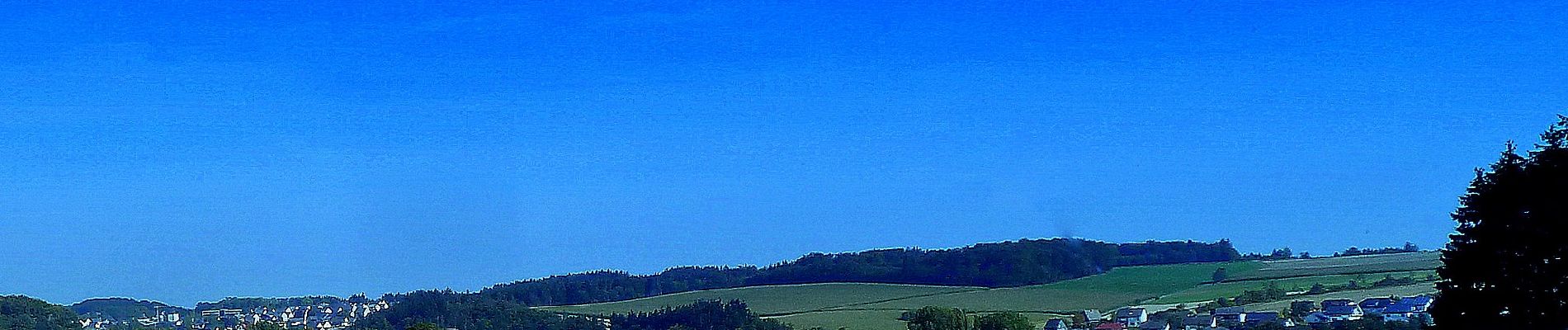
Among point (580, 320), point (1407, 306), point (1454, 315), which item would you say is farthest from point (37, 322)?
point (1454, 315)

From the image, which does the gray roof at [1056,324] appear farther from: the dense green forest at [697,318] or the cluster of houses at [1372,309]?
the dense green forest at [697,318]

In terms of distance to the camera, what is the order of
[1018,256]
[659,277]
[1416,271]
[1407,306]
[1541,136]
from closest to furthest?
[1541,136] → [1407,306] → [1416,271] → [1018,256] → [659,277]

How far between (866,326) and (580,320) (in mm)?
23698

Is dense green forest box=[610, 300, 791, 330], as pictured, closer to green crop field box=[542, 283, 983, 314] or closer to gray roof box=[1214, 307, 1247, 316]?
green crop field box=[542, 283, 983, 314]

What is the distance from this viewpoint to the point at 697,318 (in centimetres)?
7719

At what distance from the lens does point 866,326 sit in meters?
62.7

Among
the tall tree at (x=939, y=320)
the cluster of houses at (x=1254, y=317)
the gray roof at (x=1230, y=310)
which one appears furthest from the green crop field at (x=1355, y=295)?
the tall tree at (x=939, y=320)

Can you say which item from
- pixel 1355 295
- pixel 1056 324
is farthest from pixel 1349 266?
pixel 1056 324

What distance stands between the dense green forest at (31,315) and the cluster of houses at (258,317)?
696 centimetres

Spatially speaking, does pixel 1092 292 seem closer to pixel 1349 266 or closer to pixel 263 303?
pixel 1349 266

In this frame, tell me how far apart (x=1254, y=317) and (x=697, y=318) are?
3139 centimetres

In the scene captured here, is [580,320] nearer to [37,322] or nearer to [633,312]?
[633,312]

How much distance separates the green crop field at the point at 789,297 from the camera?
257ft

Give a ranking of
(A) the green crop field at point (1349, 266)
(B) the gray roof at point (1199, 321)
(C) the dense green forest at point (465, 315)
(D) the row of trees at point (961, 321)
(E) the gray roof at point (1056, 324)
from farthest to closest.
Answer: (C) the dense green forest at point (465, 315)
(A) the green crop field at point (1349, 266)
(E) the gray roof at point (1056, 324)
(B) the gray roof at point (1199, 321)
(D) the row of trees at point (961, 321)
